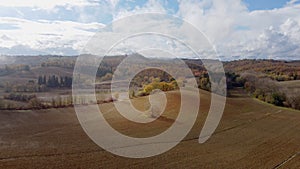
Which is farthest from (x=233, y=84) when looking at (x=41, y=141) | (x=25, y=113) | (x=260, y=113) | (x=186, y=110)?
(x=41, y=141)

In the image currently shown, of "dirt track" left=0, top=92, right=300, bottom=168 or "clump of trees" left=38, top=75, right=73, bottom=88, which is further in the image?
"clump of trees" left=38, top=75, right=73, bottom=88

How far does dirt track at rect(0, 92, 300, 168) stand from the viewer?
29.4 meters

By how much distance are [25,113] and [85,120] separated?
11028 mm

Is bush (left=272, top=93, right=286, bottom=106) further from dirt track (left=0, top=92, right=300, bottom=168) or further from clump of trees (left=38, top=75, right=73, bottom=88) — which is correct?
clump of trees (left=38, top=75, right=73, bottom=88)

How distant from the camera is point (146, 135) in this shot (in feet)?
134

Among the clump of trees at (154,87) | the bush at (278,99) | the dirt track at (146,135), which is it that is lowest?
the dirt track at (146,135)

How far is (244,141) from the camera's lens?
41406 mm

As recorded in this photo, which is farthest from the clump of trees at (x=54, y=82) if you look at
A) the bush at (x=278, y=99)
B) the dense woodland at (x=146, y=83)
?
the bush at (x=278, y=99)

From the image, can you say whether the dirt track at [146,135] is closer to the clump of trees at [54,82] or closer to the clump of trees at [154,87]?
the clump of trees at [154,87]

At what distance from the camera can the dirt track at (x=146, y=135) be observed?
96.5ft

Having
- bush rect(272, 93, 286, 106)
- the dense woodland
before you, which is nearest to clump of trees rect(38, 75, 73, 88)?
the dense woodland

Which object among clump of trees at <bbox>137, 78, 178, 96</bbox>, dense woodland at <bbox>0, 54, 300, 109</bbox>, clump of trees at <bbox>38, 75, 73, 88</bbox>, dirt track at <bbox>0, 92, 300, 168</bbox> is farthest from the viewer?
clump of trees at <bbox>38, 75, 73, 88</bbox>

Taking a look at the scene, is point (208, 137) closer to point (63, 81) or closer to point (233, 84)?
point (233, 84)

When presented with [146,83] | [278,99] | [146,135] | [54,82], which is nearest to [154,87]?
[146,83]
